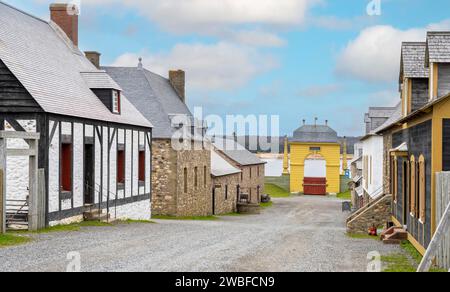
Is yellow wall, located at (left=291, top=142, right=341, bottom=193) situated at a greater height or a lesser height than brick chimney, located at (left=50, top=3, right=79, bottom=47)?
lesser

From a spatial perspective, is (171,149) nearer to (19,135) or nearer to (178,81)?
(178,81)

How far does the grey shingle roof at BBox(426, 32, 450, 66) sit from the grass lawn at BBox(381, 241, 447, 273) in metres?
4.87

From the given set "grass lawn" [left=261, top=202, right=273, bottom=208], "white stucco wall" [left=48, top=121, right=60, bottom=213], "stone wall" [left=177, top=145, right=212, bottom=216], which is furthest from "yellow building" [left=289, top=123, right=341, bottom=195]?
"white stucco wall" [left=48, top=121, right=60, bottom=213]

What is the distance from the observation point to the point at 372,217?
81.7ft

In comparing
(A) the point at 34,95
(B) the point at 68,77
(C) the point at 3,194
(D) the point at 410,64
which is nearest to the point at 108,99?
(B) the point at 68,77

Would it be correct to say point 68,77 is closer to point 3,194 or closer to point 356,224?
point 3,194

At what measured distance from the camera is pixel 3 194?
1794cm

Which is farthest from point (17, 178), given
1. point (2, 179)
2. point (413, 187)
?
point (413, 187)

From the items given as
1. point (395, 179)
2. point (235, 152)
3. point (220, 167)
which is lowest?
point (220, 167)

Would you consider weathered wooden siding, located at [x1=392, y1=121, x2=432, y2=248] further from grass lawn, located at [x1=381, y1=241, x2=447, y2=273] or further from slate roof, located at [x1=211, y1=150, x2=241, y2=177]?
slate roof, located at [x1=211, y1=150, x2=241, y2=177]

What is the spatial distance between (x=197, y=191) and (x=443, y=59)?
2431 centimetres

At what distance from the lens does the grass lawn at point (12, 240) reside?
1690cm

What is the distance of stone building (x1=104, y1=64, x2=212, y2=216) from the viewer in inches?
1398

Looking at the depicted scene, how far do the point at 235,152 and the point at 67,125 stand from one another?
1344 inches
